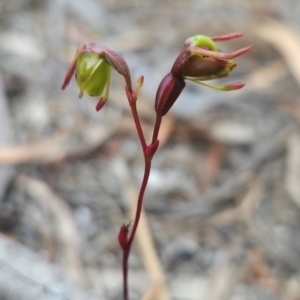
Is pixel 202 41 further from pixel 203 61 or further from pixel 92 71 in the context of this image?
pixel 92 71

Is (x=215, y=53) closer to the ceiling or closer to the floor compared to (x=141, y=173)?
closer to the ceiling

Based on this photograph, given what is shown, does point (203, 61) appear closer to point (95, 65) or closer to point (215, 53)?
point (215, 53)

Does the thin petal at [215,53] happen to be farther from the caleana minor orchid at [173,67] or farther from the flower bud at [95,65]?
the flower bud at [95,65]

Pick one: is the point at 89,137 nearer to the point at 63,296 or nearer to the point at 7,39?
the point at 7,39

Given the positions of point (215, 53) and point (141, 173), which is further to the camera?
point (141, 173)

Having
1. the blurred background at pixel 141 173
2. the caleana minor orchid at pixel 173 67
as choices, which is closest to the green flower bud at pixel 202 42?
the caleana minor orchid at pixel 173 67

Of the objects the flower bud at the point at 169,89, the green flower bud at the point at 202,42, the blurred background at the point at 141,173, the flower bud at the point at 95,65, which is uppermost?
the green flower bud at the point at 202,42

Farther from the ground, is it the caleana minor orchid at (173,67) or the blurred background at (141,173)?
the caleana minor orchid at (173,67)

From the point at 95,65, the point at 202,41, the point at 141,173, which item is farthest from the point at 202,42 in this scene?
the point at 141,173
